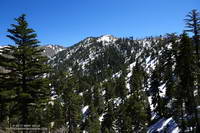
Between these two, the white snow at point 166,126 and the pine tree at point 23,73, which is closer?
the pine tree at point 23,73

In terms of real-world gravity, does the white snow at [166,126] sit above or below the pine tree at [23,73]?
below

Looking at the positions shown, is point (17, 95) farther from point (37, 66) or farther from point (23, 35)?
point (23, 35)

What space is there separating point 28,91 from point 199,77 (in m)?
25.0

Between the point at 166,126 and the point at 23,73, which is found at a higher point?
the point at 23,73

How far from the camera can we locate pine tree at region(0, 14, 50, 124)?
2325cm

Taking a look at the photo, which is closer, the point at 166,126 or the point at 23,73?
the point at 23,73

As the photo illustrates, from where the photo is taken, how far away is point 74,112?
67625 millimetres

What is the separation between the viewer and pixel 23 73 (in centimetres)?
2342

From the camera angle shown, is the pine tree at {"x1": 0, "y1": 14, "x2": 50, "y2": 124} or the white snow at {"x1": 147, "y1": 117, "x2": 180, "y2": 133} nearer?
the pine tree at {"x1": 0, "y1": 14, "x2": 50, "y2": 124}

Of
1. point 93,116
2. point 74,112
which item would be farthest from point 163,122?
point 93,116

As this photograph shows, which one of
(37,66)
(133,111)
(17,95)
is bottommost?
(133,111)

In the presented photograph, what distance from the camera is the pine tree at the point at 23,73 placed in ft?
76.3

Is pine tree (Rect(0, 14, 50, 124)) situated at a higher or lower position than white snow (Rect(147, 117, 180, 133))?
higher

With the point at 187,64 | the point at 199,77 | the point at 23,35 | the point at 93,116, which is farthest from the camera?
the point at 93,116
